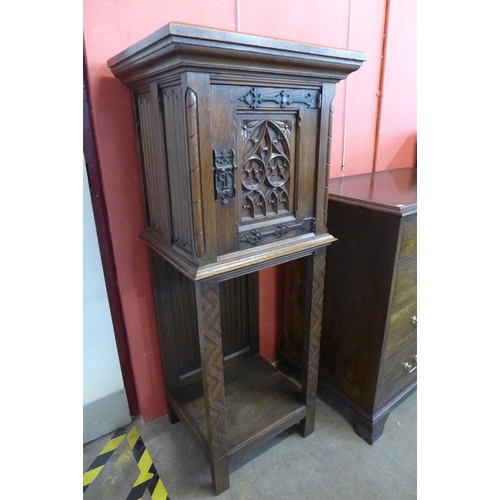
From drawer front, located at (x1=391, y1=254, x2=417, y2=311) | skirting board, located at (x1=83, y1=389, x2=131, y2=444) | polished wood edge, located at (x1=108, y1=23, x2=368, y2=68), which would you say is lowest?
skirting board, located at (x1=83, y1=389, x2=131, y2=444)

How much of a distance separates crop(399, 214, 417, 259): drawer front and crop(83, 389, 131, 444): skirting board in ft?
4.11

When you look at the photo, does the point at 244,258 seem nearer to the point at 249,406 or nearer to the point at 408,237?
the point at 408,237

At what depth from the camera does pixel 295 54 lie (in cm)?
85

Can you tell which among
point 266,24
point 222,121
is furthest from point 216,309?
point 266,24

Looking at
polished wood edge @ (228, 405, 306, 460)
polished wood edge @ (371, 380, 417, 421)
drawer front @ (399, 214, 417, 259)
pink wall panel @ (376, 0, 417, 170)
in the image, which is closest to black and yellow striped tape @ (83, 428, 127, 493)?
polished wood edge @ (228, 405, 306, 460)

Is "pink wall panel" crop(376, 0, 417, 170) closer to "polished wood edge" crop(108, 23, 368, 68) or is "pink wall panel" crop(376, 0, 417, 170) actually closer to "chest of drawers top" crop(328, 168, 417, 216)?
"chest of drawers top" crop(328, 168, 417, 216)

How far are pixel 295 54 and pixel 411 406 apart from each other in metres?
1.59

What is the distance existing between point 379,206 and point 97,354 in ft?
3.96

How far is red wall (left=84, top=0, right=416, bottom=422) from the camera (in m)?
1.05

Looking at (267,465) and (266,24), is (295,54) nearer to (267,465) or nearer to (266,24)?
(266,24)

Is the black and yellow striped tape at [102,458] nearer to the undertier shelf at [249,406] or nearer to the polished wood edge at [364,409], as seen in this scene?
the undertier shelf at [249,406]

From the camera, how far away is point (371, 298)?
130 centimetres

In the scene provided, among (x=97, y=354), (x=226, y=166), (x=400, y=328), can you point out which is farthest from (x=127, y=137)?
(x=400, y=328)

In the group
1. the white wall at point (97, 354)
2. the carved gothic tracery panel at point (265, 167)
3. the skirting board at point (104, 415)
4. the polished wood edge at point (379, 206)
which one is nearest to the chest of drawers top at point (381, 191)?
the polished wood edge at point (379, 206)
